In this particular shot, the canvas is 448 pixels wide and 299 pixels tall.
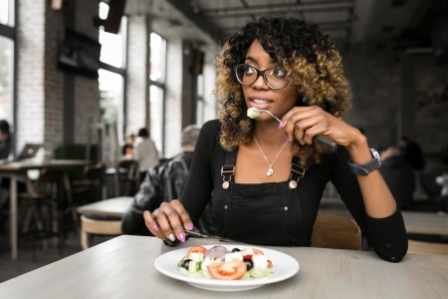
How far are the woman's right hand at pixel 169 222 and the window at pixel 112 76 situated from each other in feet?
19.9

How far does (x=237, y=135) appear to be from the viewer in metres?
1.46

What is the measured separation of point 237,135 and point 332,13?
8705mm

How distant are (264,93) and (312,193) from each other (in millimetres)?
352

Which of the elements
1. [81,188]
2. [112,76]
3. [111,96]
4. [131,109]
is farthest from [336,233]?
[131,109]

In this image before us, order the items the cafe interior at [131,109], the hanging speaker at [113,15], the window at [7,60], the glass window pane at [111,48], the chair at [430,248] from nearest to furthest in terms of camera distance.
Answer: the cafe interior at [131,109] < the chair at [430,248] < the hanging speaker at [113,15] < the window at [7,60] < the glass window pane at [111,48]

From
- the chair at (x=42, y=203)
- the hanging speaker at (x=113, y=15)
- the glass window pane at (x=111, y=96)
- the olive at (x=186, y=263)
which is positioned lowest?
the chair at (x=42, y=203)

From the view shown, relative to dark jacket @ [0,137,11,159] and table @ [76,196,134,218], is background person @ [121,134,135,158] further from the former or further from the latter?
table @ [76,196,134,218]

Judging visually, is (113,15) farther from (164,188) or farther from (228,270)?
(228,270)

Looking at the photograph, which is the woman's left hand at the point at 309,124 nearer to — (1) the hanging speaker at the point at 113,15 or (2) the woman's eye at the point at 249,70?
(2) the woman's eye at the point at 249,70

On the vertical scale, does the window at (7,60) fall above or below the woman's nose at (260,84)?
above

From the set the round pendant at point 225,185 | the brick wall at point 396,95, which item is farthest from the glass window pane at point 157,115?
the round pendant at point 225,185

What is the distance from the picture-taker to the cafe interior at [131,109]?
117 centimetres

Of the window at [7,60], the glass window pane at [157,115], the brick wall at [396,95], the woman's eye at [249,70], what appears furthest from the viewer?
the brick wall at [396,95]

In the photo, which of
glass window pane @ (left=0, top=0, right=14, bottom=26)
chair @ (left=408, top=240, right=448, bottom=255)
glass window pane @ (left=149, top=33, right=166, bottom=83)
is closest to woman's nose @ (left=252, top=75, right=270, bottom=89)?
chair @ (left=408, top=240, right=448, bottom=255)
